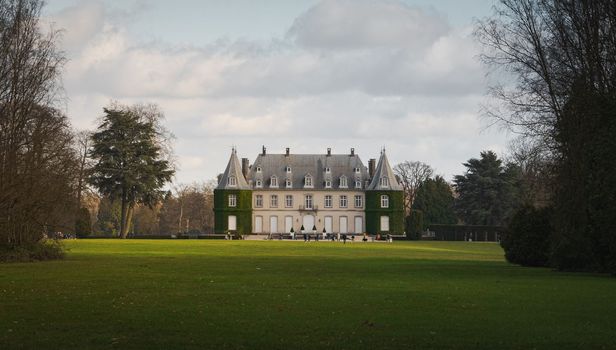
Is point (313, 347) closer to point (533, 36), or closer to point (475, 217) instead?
point (533, 36)

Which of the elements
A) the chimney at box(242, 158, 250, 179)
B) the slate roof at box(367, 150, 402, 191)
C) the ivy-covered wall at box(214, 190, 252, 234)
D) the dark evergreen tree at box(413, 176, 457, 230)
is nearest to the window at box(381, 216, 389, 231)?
the slate roof at box(367, 150, 402, 191)

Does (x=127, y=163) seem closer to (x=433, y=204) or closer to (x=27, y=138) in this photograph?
(x=433, y=204)

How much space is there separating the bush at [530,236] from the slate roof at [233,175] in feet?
193

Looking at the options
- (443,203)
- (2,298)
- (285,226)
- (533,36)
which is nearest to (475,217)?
(443,203)

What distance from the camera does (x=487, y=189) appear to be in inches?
3593

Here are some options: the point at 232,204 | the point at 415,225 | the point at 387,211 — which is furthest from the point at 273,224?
the point at 415,225

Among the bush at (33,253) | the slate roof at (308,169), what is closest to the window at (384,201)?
the slate roof at (308,169)

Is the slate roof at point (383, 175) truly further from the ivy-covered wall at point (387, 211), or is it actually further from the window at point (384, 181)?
the ivy-covered wall at point (387, 211)

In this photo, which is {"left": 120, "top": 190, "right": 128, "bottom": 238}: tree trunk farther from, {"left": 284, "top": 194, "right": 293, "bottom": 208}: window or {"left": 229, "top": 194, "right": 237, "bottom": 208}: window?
{"left": 284, "top": 194, "right": 293, "bottom": 208}: window

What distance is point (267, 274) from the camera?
22688 millimetres

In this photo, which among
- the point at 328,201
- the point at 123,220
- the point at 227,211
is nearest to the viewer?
the point at 123,220

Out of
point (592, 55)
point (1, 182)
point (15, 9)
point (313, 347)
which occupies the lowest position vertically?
point (313, 347)

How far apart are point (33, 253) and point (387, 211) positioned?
60182 mm

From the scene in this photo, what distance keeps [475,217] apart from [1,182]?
7117 cm
